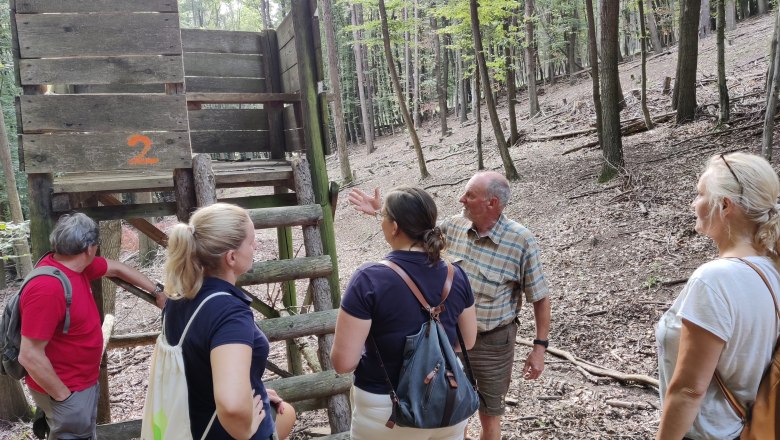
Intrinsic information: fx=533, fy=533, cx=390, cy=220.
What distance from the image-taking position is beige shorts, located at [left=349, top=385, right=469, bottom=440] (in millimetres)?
2406

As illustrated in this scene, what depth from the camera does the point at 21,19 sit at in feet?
12.2

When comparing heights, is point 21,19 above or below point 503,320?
above

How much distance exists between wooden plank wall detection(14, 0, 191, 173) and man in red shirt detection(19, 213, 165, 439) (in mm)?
789

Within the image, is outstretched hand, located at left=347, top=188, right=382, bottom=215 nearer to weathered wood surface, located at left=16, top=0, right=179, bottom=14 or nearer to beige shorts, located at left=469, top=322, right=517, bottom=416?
beige shorts, located at left=469, top=322, right=517, bottom=416

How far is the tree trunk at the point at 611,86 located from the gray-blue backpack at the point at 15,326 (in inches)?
380

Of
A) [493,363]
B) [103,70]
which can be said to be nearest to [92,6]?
[103,70]

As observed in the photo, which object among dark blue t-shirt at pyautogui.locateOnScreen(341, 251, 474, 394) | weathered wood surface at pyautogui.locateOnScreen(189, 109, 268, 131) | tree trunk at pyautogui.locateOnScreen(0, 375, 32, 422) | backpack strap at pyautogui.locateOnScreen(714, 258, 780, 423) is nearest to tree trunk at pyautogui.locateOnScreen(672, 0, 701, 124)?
weathered wood surface at pyautogui.locateOnScreen(189, 109, 268, 131)

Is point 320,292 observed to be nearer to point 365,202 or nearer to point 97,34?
point 365,202

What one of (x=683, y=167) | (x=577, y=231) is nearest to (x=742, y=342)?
(x=577, y=231)

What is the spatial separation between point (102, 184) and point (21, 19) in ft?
4.14

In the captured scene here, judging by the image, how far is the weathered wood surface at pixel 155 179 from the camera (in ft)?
13.8

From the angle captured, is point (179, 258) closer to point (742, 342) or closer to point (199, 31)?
point (742, 342)

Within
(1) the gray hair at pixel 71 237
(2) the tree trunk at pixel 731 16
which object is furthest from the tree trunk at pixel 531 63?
(1) the gray hair at pixel 71 237

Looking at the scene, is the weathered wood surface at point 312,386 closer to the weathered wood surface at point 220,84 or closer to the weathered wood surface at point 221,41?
the weathered wood surface at point 220,84
